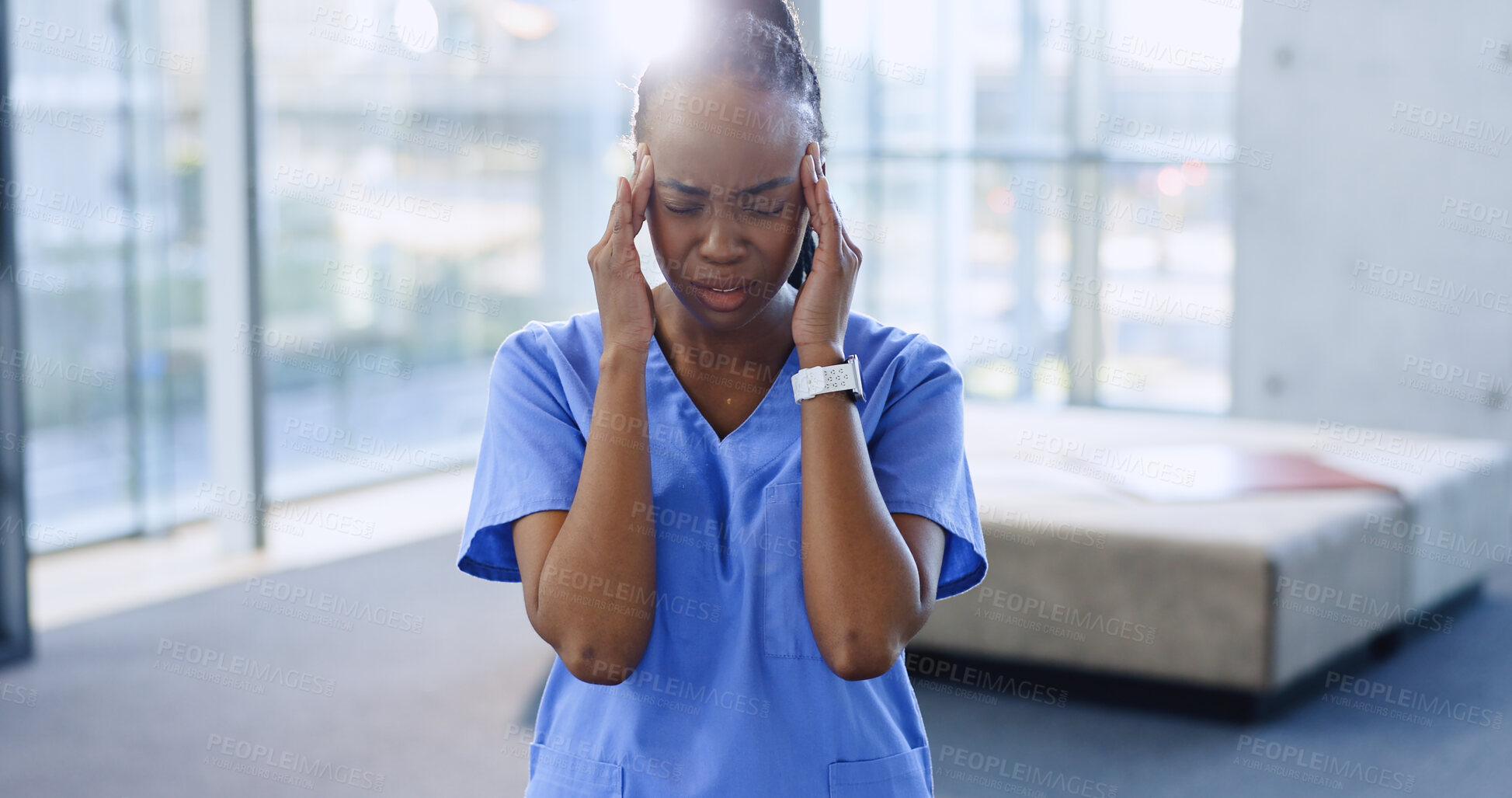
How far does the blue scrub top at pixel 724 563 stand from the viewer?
1.05m

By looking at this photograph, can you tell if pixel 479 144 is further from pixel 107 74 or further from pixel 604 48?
pixel 107 74

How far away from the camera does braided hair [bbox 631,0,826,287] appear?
112 cm

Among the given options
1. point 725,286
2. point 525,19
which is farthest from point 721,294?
point 525,19

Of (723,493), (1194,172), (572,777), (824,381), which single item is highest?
(1194,172)

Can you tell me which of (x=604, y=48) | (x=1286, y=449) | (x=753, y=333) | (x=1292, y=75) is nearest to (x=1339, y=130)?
(x=1292, y=75)

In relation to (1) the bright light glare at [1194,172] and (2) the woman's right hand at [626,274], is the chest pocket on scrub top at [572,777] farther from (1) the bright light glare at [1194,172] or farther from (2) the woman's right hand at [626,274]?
(1) the bright light glare at [1194,172]

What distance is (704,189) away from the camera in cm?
109

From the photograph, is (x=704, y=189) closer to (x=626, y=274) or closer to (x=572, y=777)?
(x=626, y=274)

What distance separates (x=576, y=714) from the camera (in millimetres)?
1096

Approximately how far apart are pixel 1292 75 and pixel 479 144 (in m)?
3.96

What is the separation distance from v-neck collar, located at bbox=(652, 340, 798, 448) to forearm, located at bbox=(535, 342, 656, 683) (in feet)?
0.32

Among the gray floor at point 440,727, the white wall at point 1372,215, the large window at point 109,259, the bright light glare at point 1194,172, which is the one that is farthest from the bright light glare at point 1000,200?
the large window at point 109,259

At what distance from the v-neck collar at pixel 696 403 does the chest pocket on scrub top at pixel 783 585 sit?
0.09 meters

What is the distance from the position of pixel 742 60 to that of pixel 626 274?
21 cm
